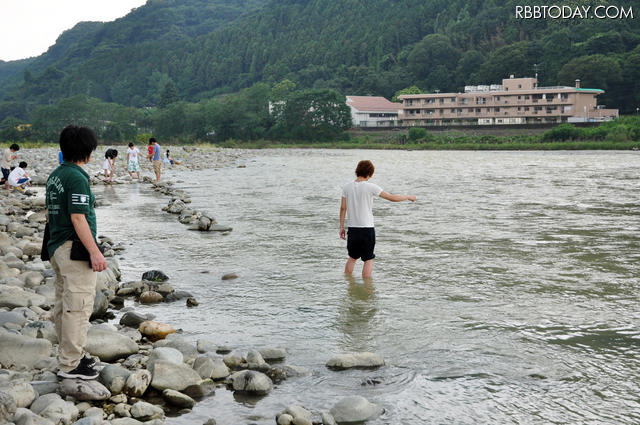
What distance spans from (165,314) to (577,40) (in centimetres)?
13781

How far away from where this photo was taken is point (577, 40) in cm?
12825

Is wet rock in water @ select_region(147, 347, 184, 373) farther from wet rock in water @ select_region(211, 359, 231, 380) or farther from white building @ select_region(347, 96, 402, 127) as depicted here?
white building @ select_region(347, 96, 402, 127)

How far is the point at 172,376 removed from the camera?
5.26 meters

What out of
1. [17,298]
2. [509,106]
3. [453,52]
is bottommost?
[17,298]

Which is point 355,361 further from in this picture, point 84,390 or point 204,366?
point 84,390

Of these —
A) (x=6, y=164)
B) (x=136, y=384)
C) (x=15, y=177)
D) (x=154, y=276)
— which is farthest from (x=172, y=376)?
(x=6, y=164)

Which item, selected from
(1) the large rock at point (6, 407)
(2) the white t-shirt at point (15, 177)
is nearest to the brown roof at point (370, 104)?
(2) the white t-shirt at point (15, 177)

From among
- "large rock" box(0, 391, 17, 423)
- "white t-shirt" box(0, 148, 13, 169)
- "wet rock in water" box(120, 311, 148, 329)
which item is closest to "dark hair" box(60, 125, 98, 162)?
"large rock" box(0, 391, 17, 423)

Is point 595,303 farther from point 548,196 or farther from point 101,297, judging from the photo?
point 548,196

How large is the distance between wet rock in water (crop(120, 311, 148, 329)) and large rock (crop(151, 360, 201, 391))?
68.3 inches

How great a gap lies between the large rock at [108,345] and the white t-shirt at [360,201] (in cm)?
362

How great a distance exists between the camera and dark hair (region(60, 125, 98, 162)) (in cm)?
474

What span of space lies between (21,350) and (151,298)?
2610 mm

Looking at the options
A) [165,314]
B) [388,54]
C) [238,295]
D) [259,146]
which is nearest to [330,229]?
[238,295]
